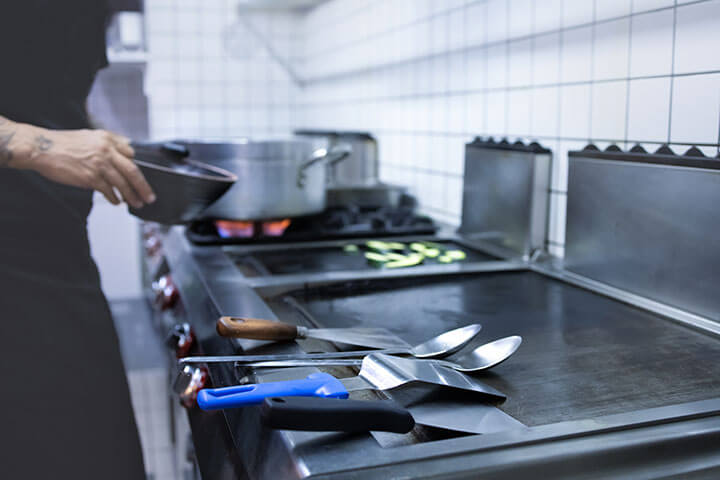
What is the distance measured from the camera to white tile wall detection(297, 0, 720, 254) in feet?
2.99

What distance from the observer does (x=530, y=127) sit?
1256 mm

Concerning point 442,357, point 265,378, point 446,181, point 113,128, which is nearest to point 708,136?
point 442,357

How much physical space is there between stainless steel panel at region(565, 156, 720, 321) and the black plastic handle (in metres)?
0.51

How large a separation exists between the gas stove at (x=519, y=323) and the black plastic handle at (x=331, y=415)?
1 centimetres

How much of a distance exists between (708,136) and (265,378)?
655mm

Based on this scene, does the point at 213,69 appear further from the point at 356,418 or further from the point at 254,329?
the point at 356,418

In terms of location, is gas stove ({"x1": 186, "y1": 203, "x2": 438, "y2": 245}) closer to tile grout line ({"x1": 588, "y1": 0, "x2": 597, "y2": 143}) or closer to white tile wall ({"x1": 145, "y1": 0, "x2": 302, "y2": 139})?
tile grout line ({"x1": 588, "y1": 0, "x2": 597, "y2": 143})

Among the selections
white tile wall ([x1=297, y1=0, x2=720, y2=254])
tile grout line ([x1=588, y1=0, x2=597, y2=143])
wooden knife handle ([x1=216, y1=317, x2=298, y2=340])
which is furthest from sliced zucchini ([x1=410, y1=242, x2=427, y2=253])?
wooden knife handle ([x1=216, y1=317, x2=298, y2=340])

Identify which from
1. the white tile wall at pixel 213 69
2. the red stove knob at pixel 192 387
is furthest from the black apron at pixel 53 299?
the white tile wall at pixel 213 69

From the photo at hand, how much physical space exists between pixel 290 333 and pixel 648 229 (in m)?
0.53

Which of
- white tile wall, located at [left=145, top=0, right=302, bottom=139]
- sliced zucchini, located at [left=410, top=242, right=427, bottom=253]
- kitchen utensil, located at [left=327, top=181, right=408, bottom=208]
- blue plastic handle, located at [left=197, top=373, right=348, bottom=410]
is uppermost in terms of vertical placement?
white tile wall, located at [left=145, top=0, right=302, bottom=139]

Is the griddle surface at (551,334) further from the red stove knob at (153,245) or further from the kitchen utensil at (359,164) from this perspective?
the kitchen utensil at (359,164)

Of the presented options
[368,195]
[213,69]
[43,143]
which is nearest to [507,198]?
[368,195]

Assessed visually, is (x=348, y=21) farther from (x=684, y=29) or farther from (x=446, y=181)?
(x=684, y=29)
